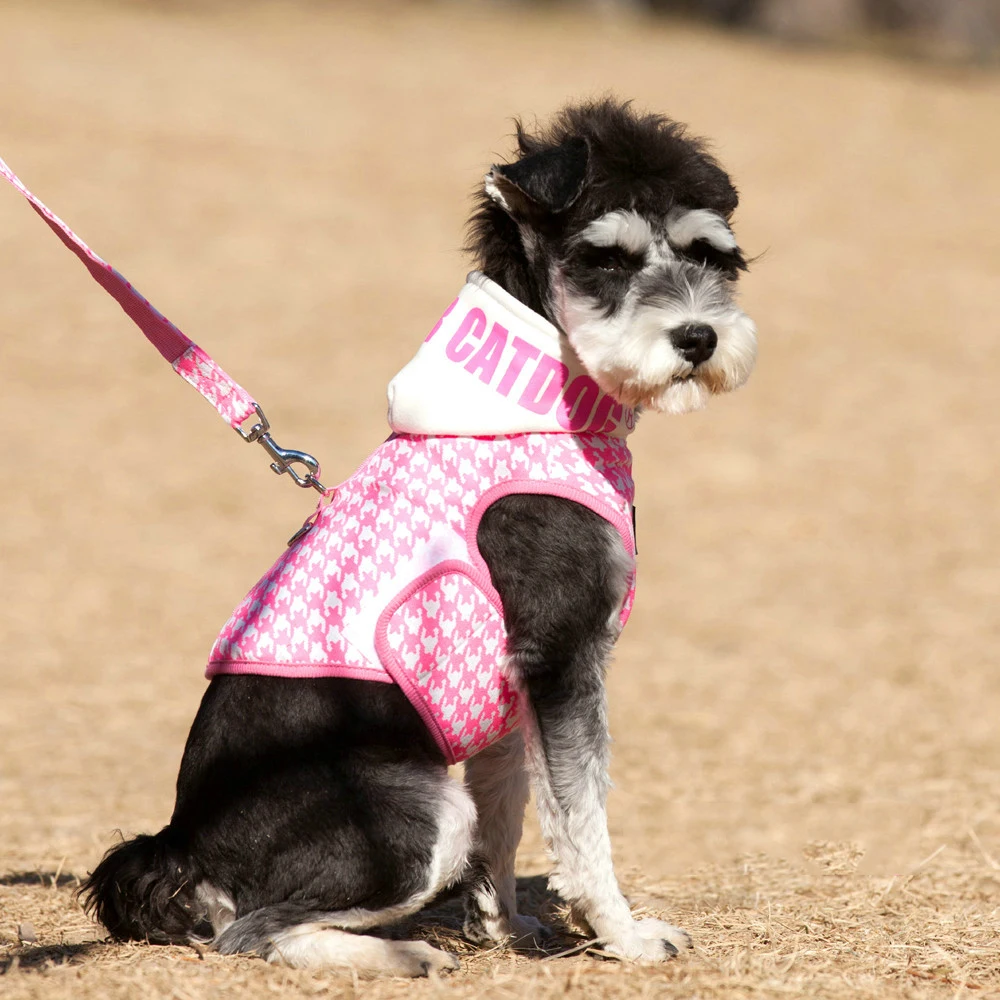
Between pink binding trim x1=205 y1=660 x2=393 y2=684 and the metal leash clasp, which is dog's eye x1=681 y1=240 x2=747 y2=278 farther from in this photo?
pink binding trim x1=205 y1=660 x2=393 y2=684

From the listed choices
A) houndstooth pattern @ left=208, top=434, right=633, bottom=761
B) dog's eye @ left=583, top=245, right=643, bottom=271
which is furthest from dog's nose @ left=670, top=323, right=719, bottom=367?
houndstooth pattern @ left=208, top=434, right=633, bottom=761

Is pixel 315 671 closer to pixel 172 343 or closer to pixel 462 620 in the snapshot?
pixel 462 620

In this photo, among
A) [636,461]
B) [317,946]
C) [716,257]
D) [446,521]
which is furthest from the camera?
[636,461]

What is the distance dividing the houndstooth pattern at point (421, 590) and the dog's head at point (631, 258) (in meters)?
0.36

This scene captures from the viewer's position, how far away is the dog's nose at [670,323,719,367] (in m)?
3.90

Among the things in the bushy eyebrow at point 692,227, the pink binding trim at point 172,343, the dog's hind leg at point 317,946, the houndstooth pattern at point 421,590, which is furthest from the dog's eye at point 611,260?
the dog's hind leg at point 317,946

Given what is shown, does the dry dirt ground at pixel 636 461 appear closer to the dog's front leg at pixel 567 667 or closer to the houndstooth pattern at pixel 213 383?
the dog's front leg at pixel 567 667

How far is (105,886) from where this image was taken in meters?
4.04

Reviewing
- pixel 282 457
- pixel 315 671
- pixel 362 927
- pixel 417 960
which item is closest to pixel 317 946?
pixel 362 927

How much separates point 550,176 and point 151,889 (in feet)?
8.05

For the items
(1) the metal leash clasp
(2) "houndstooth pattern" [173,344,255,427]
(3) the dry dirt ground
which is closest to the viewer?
(1) the metal leash clasp

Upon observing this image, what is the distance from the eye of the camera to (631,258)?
160 inches

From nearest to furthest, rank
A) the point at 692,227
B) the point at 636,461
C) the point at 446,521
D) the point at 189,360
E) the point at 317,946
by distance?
the point at 317,946 → the point at 446,521 → the point at 692,227 → the point at 189,360 → the point at 636,461

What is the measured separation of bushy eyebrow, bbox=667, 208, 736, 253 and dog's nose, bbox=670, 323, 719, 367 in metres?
0.33
